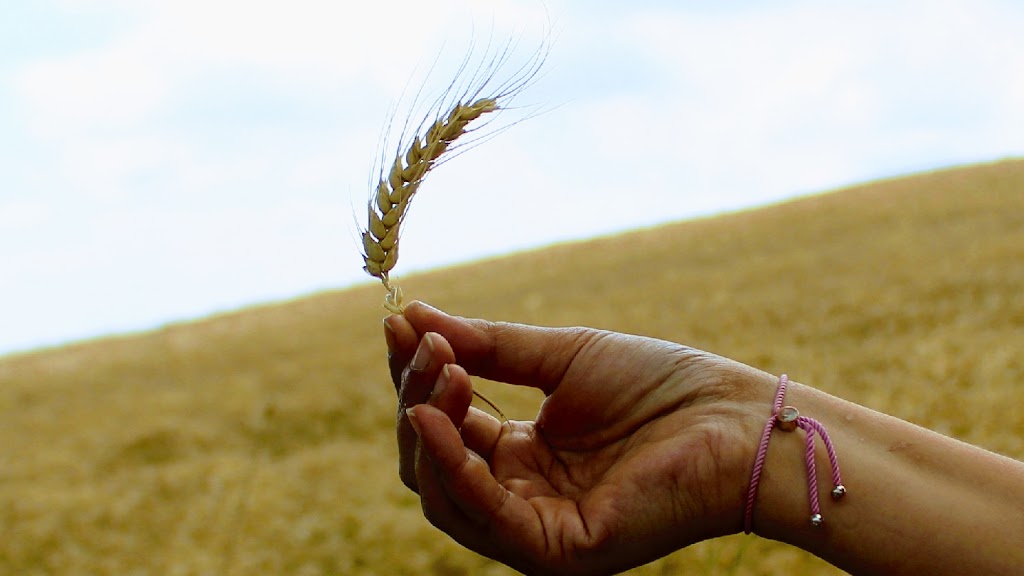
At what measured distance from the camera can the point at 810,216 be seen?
563 inches

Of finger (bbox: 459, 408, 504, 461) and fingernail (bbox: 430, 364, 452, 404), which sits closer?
fingernail (bbox: 430, 364, 452, 404)

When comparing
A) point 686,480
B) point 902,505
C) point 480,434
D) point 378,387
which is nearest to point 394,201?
point 480,434

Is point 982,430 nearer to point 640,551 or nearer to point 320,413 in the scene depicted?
point 640,551

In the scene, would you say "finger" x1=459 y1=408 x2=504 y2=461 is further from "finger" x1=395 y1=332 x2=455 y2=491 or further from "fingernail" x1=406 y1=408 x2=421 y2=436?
"fingernail" x1=406 y1=408 x2=421 y2=436

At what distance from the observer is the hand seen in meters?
1.49

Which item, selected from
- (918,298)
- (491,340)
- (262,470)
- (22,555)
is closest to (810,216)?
(918,298)

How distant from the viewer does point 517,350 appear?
171 centimetres

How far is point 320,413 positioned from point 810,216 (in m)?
10.1

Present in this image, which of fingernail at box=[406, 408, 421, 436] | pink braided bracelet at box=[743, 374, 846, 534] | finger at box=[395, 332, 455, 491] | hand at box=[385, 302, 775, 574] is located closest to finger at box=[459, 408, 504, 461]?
hand at box=[385, 302, 775, 574]

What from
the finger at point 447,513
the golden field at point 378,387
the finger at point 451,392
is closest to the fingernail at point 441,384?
the finger at point 451,392

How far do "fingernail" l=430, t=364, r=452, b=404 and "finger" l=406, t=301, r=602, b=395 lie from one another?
186 millimetres

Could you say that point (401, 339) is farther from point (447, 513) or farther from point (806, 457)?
point (806, 457)

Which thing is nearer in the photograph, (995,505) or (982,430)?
(995,505)

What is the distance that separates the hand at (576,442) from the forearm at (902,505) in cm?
7
